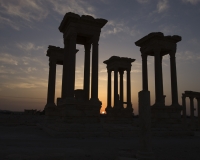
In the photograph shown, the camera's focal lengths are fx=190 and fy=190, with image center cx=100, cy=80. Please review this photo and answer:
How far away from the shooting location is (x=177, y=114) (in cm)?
2431

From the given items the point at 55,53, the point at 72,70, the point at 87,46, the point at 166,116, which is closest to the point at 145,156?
the point at 72,70

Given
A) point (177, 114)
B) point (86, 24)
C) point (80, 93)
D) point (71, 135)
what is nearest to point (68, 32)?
point (86, 24)

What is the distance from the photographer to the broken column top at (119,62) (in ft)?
119

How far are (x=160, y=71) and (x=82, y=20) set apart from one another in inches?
500

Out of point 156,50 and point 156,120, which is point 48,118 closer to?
point 156,120

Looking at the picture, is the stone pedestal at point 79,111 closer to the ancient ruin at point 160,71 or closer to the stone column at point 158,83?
the ancient ruin at point 160,71

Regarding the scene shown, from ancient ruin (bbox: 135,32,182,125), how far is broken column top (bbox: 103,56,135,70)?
8.04 m

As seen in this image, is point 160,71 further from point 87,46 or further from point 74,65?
point 74,65

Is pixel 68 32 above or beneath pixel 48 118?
above

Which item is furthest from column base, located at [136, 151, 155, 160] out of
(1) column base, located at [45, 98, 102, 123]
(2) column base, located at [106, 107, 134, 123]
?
(2) column base, located at [106, 107, 134, 123]

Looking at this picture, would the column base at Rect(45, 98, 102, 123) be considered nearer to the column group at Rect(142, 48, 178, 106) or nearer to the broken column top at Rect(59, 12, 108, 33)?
the broken column top at Rect(59, 12, 108, 33)

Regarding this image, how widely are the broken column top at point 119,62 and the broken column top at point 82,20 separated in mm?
14711

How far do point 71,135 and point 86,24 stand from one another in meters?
12.2

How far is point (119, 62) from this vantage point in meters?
36.4
